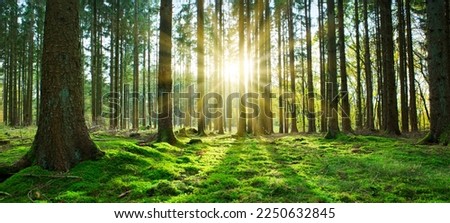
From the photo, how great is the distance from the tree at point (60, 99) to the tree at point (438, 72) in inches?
371

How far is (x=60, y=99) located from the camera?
20.3 feet

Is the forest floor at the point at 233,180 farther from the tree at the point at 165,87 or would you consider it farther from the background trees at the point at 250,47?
the background trees at the point at 250,47

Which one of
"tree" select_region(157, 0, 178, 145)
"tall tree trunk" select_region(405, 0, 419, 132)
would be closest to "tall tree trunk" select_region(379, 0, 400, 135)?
"tall tree trunk" select_region(405, 0, 419, 132)

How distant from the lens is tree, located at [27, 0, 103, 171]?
605 centimetres

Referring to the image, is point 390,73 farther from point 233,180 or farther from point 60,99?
point 60,99

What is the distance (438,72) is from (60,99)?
1012cm

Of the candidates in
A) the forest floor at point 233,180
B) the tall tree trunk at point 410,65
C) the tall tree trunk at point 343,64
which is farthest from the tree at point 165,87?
the tall tree trunk at point 410,65

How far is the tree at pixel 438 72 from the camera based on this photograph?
970 centimetres

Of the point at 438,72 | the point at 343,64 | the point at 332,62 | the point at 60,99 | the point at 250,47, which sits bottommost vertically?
the point at 60,99

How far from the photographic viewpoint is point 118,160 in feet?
22.1

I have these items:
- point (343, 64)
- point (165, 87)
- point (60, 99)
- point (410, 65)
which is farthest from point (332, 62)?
point (60, 99)
